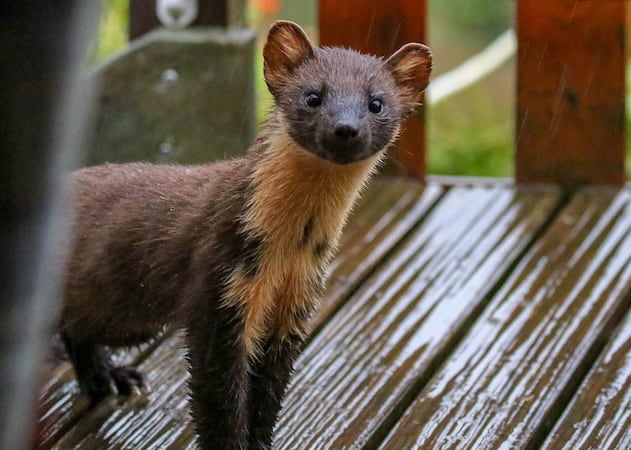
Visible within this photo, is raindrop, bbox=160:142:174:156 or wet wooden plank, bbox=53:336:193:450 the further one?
raindrop, bbox=160:142:174:156

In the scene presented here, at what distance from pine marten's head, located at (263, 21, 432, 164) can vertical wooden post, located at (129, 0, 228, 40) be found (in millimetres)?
2180

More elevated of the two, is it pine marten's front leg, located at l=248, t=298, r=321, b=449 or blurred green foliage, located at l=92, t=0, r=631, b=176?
pine marten's front leg, located at l=248, t=298, r=321, b=449

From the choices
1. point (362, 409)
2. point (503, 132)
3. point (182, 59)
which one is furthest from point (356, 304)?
point (503, 132)

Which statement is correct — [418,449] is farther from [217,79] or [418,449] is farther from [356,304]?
[217,79]

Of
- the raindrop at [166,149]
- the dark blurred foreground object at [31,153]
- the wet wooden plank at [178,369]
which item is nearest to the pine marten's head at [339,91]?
the wet wooden plank at [178,369]

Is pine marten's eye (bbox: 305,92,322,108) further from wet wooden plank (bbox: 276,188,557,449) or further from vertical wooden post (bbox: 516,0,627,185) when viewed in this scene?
vertical wooden post (bbox: 516,0,627,185)

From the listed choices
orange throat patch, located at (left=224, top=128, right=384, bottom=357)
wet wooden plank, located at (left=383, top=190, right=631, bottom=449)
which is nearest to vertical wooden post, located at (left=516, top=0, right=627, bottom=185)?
wet wooden plank, located at (left=383, top=190, right=631, bottom=449)

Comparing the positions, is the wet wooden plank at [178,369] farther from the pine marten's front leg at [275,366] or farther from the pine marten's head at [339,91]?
the pine marten's head at [339,91]

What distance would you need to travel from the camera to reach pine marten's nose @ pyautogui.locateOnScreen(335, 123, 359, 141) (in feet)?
8.92

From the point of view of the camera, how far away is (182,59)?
500 centimetres

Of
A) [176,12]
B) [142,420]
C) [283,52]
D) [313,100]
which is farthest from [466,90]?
[313,100]

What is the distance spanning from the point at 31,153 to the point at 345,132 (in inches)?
69.3

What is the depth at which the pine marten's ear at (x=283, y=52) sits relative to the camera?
295 cm

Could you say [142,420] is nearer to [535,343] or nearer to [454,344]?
[454,344]
